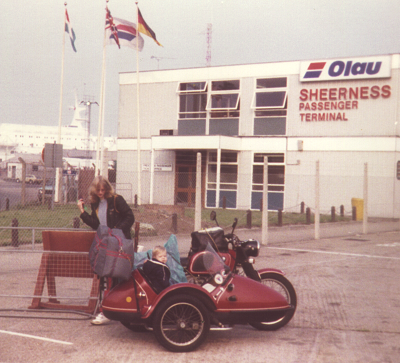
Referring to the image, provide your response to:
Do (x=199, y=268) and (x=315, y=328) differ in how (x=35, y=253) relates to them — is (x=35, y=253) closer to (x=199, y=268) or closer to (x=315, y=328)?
(x=199, y=268)

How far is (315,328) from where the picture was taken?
671cm

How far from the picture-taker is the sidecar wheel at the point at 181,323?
18.6 ft

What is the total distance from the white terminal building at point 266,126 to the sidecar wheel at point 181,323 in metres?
19.5

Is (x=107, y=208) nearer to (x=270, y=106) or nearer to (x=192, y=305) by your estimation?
(x=192, y=305)

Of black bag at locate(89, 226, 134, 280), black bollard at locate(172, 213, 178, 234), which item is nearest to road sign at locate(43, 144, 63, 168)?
black bollard at locate(172, 213, 178, 234)

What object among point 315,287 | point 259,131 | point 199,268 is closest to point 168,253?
point 199,268

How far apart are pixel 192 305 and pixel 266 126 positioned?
26198mm

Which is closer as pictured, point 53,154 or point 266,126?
point 53,154

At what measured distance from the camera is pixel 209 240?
637 centimetres

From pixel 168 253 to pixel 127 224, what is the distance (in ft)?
2.70

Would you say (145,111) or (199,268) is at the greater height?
(145,111)

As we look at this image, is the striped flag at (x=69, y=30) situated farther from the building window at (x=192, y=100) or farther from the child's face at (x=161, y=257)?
the child's face at (x=161, y=257)

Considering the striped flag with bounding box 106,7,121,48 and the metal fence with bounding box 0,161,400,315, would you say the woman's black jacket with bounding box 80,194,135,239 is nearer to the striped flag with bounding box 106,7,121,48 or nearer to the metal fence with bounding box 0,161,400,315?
the metal fence with bounding box 0,161,400,315

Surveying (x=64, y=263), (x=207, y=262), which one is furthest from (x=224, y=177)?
(x=207, y=262)
